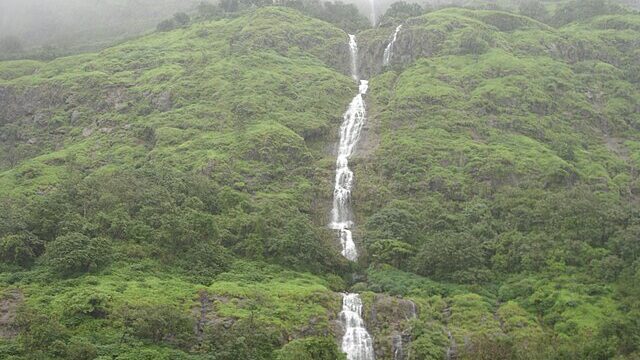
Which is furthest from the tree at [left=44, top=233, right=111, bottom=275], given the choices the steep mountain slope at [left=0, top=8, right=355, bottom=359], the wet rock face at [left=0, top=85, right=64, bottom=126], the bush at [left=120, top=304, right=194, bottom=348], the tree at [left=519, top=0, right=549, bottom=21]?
the tree at [left=519, top=0, right=549, bottom=21]

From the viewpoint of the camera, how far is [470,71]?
9612cm

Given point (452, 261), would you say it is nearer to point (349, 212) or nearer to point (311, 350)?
point (349, 212)

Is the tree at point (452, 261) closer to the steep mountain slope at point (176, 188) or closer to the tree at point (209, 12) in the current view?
the steep mountain slope at point (176, 188)

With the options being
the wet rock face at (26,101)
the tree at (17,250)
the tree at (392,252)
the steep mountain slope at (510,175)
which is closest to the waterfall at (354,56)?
the steep mountain slope at (510,175)

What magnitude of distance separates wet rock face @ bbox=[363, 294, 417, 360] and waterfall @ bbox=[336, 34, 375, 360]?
0.67 metres

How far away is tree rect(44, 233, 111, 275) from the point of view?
49875mm

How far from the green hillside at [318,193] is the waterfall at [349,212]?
97cm

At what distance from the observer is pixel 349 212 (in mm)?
70438

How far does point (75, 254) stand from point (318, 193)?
2918cm

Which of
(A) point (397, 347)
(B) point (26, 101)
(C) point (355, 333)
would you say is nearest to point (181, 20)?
(B) point (26, 101)

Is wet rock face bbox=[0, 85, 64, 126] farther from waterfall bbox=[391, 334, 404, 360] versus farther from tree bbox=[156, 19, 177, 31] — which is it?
waterfall bbox=[391, 334, 404, 360]

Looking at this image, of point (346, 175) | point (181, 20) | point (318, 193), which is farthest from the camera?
point (181, 20)

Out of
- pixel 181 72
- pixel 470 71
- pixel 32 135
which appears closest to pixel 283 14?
pixel 181 72

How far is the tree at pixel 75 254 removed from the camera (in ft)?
164
